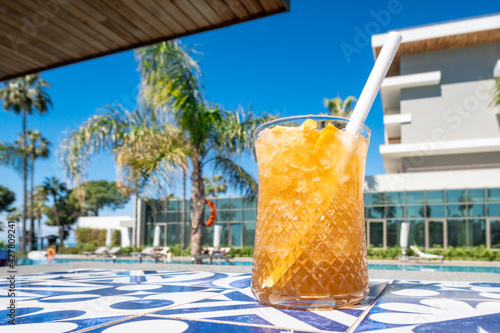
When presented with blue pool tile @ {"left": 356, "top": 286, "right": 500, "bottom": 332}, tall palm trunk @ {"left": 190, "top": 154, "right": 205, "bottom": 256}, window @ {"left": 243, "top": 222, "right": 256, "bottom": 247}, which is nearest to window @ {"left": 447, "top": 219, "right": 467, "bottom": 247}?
window @ {"left": 243, "top": 222, "right": 256, "bottom": 247}

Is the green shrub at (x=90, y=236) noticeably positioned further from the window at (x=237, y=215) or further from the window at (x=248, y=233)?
the window at (x=248, y=233)

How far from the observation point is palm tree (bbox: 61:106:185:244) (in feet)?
31.5

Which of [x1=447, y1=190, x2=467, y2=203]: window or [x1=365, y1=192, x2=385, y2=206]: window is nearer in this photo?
[x1=447, y1=190, x2=467, y2=203]: window

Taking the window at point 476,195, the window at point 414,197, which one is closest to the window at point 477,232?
the window at point 476,195

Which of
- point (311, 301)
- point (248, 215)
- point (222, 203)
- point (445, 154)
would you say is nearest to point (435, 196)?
point (445, 154)

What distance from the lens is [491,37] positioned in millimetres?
26062

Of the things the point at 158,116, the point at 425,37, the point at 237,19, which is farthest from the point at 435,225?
the point at 237,19

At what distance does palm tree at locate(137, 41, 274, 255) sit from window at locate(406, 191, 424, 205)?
1468 centimetres

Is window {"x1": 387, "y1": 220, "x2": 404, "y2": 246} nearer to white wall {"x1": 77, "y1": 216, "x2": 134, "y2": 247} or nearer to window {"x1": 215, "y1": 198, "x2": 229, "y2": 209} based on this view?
window {"x1": 215, "y1": 198, "x2": 229, "y2": 209}

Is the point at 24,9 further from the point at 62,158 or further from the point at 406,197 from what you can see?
the point at 406,197

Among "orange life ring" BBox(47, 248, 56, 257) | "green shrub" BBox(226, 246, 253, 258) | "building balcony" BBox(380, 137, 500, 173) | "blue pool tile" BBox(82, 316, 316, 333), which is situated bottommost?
"orange life ring" BBox(47, 248, 56, 257)

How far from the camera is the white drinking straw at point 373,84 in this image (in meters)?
1.16

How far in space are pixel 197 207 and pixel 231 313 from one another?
10.2 meters

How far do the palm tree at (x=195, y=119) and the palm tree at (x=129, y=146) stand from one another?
62cm
